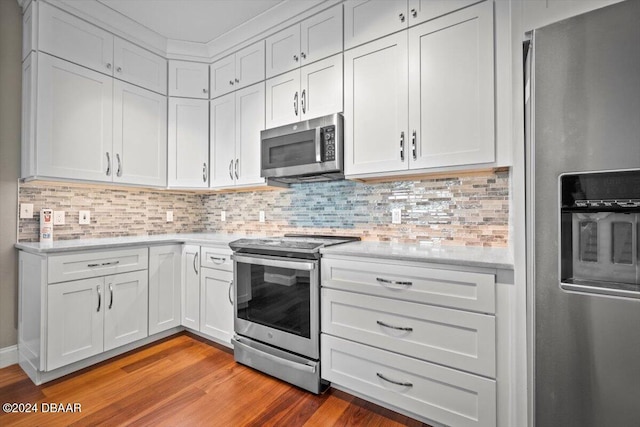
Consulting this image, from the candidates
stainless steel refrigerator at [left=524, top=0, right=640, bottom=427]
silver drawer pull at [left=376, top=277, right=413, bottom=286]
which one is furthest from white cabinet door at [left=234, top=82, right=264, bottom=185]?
stainless steel refrigerator at [left=524, top=0, right=640, bottom=427]

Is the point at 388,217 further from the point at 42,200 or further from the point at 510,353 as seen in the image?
the point at 42,200

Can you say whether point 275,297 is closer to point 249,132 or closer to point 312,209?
point 312,209

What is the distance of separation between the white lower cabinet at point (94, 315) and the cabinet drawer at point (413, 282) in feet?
5.41

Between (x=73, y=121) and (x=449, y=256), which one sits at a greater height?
(x=73, y=121)

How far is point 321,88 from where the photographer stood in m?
2.21

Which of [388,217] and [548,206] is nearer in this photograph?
[548,206]

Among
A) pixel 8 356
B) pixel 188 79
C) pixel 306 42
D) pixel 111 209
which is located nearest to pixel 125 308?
pixel 8 356

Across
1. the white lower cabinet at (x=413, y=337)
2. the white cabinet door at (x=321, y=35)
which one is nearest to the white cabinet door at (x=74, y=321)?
the white lower cabinet at (x=413, y=337)

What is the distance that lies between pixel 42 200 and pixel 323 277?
2.39 meters

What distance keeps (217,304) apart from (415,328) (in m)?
1.63

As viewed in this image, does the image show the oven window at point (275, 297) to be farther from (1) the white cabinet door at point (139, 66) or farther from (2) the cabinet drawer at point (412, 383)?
(1) the white cabinet door at point (139, 66)

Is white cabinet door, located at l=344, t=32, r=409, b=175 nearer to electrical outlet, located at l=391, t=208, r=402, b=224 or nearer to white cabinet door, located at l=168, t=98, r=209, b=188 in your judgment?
electrical outlet, located at l=391, t=208, r=402, b=224

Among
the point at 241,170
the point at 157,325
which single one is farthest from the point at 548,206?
the point at 157,325

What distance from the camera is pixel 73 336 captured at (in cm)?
208
